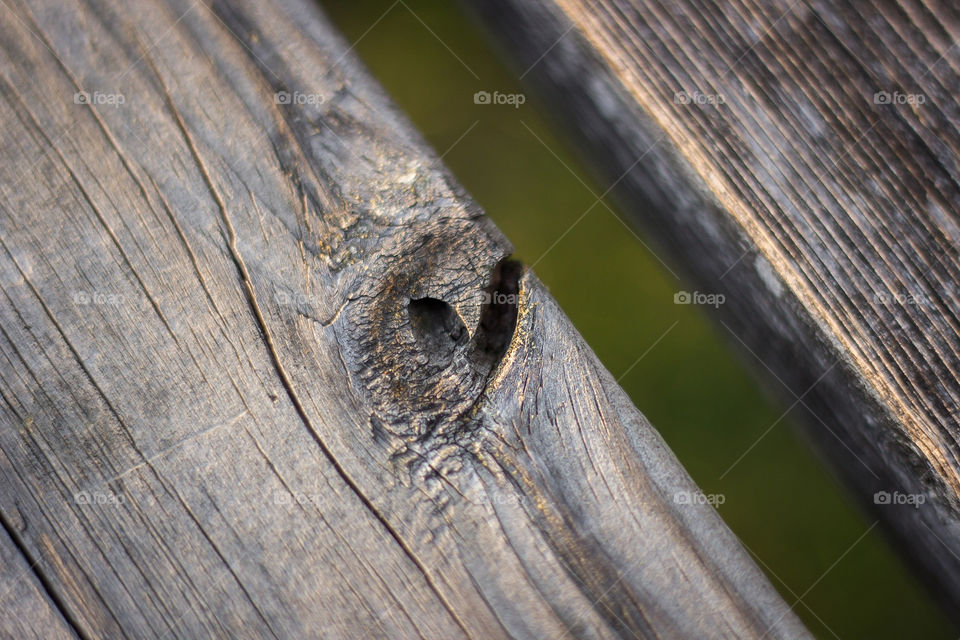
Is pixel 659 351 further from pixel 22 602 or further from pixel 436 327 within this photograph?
pixel 22 602

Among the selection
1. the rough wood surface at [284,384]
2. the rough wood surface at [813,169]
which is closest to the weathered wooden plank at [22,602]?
the rough wood surface at [284,384]

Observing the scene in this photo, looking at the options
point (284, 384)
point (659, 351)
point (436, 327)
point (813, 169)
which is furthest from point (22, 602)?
point (659, 351)

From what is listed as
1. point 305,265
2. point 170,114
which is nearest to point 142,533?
point 305,265

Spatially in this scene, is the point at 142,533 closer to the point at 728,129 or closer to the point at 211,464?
the point at 211,464

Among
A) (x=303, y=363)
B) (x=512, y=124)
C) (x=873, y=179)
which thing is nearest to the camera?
(x=873, y=179)

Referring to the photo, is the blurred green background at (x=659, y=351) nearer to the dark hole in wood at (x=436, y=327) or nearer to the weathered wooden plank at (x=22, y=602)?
the dark hole in wood at (x=436, y=327)

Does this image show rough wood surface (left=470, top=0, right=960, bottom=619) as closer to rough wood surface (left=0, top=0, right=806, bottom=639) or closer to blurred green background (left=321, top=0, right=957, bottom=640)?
rough wood surface (left=0, top=0, right=806, bottom=639)
